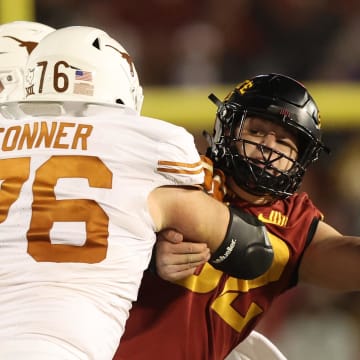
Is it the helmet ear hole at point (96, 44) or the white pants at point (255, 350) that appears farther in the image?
the white pants at point (255, 350)

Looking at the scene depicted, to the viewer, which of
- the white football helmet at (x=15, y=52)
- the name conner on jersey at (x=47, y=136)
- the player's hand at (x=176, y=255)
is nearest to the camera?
the name conner on jersey at (x=47, y=136)

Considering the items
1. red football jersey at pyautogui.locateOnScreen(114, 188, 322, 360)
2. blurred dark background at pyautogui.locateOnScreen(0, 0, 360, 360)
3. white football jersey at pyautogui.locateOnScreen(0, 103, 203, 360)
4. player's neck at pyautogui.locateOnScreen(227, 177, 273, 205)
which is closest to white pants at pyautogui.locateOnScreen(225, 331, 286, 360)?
red football jersey at pyautogui.locateOnScreen(114, 188, 322, 360)

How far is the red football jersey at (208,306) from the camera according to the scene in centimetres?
213

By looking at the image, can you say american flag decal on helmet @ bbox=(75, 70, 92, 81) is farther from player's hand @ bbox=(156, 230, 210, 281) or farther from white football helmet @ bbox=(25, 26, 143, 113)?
player's hand @ bbox=(156, 230, 210, 281)

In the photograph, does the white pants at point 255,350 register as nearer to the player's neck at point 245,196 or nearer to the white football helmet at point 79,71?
the player's neck at point 245,196

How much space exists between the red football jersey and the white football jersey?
327 mm

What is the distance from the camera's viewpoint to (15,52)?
8.19ft

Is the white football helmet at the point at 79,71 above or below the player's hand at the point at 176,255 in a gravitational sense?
above

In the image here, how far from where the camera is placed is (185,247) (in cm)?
193

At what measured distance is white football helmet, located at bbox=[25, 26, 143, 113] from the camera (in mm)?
1938

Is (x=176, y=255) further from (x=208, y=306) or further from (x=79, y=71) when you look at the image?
(x=79, y=71)

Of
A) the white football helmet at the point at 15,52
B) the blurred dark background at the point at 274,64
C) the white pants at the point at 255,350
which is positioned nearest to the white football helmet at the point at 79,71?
the white football helmet at the point at 15,52

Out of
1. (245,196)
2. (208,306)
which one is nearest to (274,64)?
(245,196)

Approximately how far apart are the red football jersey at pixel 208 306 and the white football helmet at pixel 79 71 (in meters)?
0.39
